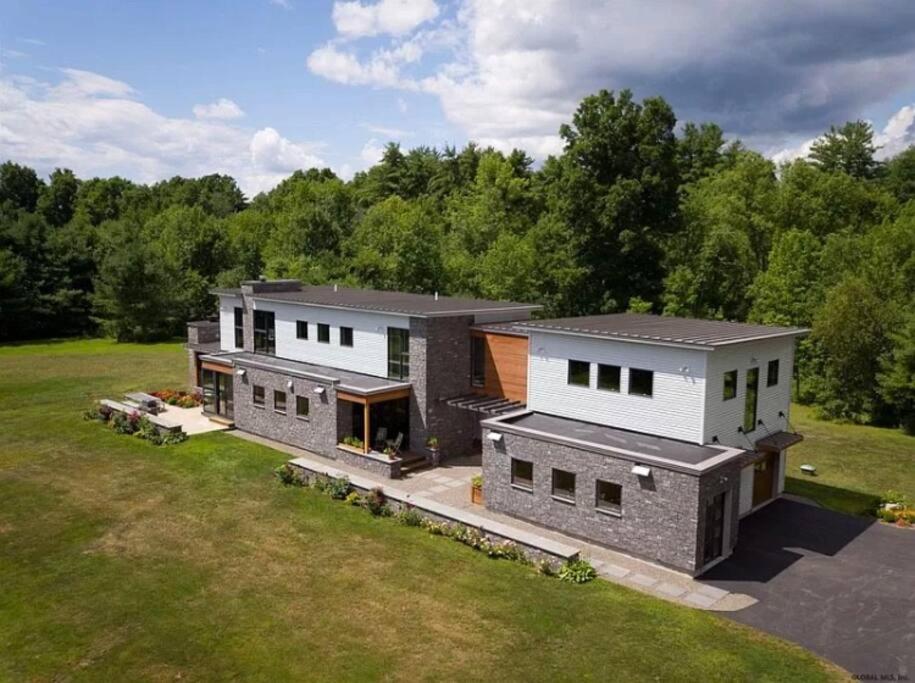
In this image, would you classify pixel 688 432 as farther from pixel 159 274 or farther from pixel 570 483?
pixel 159 274

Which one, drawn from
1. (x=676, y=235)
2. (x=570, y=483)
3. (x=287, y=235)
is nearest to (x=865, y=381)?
(x=676, y=235)

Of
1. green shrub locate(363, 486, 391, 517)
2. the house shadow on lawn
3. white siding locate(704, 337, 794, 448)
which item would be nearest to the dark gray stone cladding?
the house shadow on lawn

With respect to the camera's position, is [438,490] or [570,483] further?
[438,490]

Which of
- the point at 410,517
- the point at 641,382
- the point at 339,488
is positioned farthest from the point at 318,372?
the point at 641,382

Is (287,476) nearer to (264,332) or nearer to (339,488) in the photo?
(339,488)

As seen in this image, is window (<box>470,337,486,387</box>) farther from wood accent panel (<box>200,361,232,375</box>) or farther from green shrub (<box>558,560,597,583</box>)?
wood accent panel (<box>200,361,232,375</box>)

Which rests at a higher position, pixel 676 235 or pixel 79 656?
pixel 676 235
